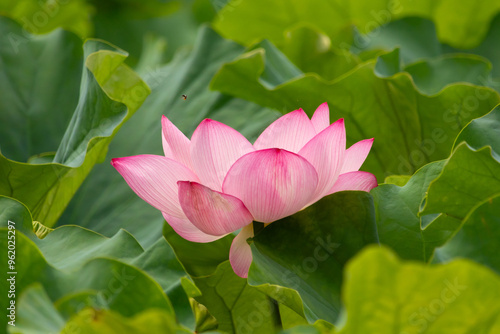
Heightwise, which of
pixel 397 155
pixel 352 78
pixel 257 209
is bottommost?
pixel 397 155

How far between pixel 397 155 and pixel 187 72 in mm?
456

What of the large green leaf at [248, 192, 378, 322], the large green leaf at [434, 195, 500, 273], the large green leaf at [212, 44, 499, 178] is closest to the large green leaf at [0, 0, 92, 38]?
the large green leaf at [212, 44, 499, 178]

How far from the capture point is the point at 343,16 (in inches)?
64.1

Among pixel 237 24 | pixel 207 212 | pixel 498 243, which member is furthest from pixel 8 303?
pixel 237 24

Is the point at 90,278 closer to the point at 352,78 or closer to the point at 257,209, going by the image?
the point at 257,209

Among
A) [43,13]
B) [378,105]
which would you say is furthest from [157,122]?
[43,13]

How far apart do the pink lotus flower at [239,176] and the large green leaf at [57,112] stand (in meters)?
0.21

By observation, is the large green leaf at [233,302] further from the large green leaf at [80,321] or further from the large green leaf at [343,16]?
the large green leaf at [343,16]

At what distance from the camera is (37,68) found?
1188 mm

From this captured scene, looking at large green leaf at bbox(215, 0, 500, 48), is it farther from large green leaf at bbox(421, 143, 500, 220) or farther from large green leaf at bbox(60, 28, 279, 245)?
large green leaf at bbox(421, 143, 500, 220)

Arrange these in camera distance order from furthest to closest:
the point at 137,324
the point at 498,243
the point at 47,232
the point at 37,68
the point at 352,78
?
1. the point at 37,68
2. the point at 352,78
3. the point at 47,232
4. the point at 498,243
5. the point at 137,324

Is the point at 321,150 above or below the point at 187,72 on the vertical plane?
above

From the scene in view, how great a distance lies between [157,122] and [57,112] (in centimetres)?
20

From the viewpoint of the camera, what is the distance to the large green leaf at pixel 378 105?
0.95m
